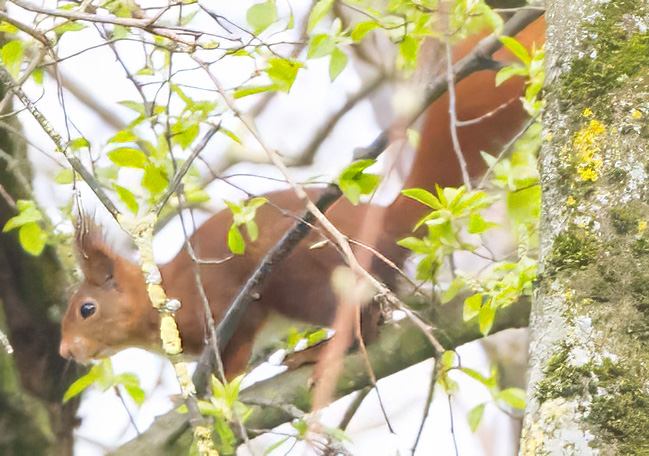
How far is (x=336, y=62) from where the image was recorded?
1090 millimetres

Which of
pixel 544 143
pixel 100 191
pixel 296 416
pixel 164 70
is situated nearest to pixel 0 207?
pixel 164 70

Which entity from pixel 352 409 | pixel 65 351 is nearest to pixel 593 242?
pixel 352 409

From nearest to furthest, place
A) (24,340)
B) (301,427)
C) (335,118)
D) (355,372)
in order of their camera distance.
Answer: (301,427) < (355,372) < (24,340) < (335,118)

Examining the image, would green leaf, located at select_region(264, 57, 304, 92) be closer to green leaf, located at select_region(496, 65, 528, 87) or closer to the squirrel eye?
green leaf, located at select_region(496, 65, 528, 87)

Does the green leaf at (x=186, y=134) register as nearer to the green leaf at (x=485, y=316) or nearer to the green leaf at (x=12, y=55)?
the green leaf at (x=12, y=55)

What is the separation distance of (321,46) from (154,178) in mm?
309

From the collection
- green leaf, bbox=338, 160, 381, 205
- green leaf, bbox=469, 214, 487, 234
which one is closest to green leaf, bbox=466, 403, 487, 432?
green leaf, bbox=469, 214, 487, 234

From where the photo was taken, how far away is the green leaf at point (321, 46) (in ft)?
3.34

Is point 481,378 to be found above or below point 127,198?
below

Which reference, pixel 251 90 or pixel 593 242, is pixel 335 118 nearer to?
pixel 251 90

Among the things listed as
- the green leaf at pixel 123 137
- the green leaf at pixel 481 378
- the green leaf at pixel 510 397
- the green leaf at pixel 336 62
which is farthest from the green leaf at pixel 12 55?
the green leaf at pixel 510 397

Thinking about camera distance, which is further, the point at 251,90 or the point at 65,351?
the point at 65,351

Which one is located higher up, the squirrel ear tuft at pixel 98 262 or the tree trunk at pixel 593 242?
the tree trunk at pixel 593 242

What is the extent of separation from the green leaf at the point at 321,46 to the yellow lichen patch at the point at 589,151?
1.85 ft
